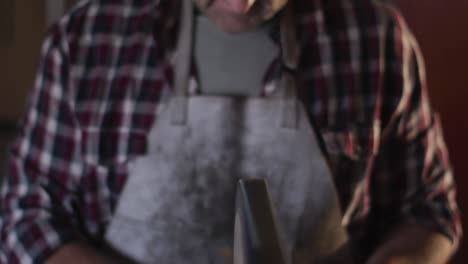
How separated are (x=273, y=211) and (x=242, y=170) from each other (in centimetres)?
41

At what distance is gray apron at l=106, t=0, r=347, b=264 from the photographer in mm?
834

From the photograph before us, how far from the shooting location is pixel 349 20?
0.93m

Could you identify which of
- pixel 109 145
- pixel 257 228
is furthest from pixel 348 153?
pixel 257 228

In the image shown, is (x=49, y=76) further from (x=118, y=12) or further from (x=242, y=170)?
(x=242, y=170)

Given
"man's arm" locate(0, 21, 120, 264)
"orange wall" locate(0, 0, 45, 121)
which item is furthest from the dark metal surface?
"orange wall" locate(0, 0, 45, 121)

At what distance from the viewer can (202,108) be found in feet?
2.80

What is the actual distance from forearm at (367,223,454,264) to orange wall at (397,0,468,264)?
0.31m

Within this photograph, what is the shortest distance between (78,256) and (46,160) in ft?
0.54

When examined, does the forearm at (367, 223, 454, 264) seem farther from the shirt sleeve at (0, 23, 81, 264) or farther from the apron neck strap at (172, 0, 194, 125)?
the shirt sleeve at (0, 23, 81, 264)

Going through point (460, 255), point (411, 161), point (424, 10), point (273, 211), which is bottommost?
point (460, 255)

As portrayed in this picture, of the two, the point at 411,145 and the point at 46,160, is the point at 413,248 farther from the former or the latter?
the point at 46,160

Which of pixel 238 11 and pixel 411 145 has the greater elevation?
pixel 238 11

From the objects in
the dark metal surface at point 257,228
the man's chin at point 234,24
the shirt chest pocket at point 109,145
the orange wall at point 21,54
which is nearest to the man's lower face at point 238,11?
the man's chin at point 234,24

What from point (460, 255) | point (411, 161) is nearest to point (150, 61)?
point (411, 161)
